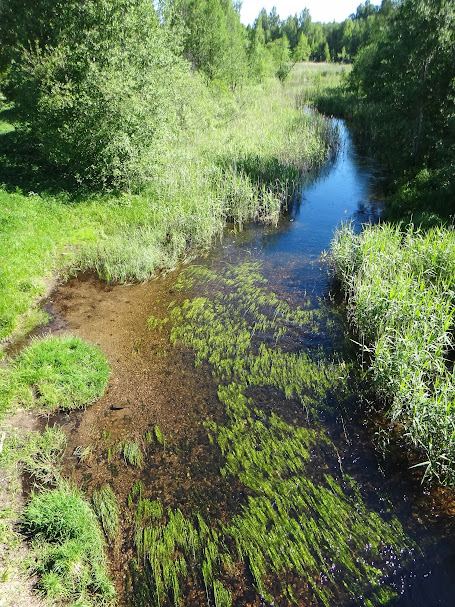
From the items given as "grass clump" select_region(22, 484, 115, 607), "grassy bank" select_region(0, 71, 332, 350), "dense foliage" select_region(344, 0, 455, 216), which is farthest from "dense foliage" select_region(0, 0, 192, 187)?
"grass clump" select_region(22, 484, 115, 607)

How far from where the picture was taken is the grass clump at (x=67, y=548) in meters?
3.72

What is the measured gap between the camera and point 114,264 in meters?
9.87

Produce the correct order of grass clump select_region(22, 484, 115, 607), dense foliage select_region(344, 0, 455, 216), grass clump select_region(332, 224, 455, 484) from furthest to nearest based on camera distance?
dense foliage select_region(344, 0, 455, 216)
grass clump select_region(332, 224, 455, 484)
grass clump select_region(22, 484, 115, 607)

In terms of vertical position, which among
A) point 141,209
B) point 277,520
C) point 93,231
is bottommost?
point 277,520

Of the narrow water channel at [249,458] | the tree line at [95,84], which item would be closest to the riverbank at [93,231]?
the narrow water channel at [249,458]

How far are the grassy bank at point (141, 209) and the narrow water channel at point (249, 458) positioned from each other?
3.17ft

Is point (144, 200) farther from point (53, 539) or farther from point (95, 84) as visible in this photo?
point (53, 539)

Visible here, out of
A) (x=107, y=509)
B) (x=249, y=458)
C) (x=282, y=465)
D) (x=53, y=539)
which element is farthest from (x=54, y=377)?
(x=282, y=465)

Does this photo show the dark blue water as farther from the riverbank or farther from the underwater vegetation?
the riverbank

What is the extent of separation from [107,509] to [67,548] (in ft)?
2.23

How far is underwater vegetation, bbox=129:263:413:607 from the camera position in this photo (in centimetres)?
387

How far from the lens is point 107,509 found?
461cm

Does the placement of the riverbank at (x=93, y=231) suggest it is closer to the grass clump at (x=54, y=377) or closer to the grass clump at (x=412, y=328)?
the grass clump at (x=54, y=377)

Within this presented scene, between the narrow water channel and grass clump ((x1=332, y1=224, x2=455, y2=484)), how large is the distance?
19.5 inches
